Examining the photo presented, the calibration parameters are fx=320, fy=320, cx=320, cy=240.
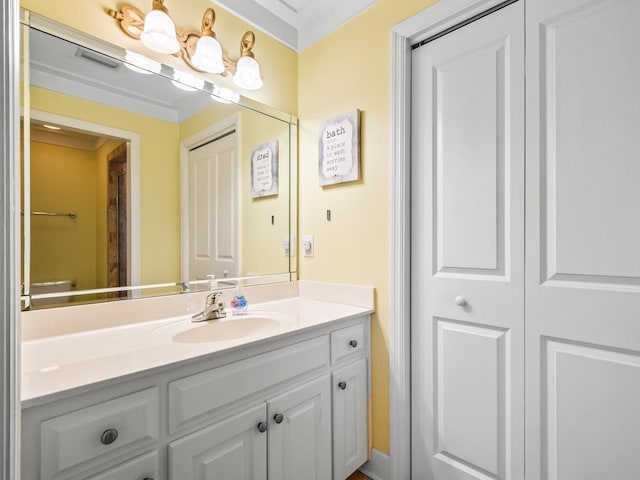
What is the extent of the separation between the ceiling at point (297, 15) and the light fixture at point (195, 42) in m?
0.15

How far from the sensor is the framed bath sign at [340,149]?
1586 millimetres

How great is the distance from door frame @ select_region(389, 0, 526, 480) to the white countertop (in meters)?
0.17

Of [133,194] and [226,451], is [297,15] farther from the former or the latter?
[226,451]

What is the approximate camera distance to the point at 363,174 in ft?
5.19

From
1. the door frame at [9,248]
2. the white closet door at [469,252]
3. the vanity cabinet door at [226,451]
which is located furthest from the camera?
the white closet door at [469,252]

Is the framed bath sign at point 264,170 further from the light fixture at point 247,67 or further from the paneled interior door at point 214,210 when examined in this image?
the light fixture at point 247,67

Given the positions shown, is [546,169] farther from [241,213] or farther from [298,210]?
[241,213]

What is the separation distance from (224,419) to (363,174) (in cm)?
118

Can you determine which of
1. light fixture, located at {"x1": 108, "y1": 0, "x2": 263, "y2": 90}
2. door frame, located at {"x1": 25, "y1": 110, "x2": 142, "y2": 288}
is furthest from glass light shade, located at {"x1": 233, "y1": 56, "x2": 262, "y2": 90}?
door frame, located at {"x1": 25, "y1": 110, "x2": 142, "y2": 288}

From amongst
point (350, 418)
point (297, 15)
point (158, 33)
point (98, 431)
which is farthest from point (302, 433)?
point (297, 15)

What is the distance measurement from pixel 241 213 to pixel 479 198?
113cm

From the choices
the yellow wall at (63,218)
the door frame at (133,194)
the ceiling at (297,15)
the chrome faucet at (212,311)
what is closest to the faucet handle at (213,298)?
the chrome faucet at (212,311)

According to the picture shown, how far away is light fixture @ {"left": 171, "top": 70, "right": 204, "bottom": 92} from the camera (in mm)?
1396

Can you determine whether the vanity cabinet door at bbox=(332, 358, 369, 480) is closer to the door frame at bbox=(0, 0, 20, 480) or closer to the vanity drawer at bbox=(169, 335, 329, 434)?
the vanity drawer at bbox=(169, 335, 329, 434)
